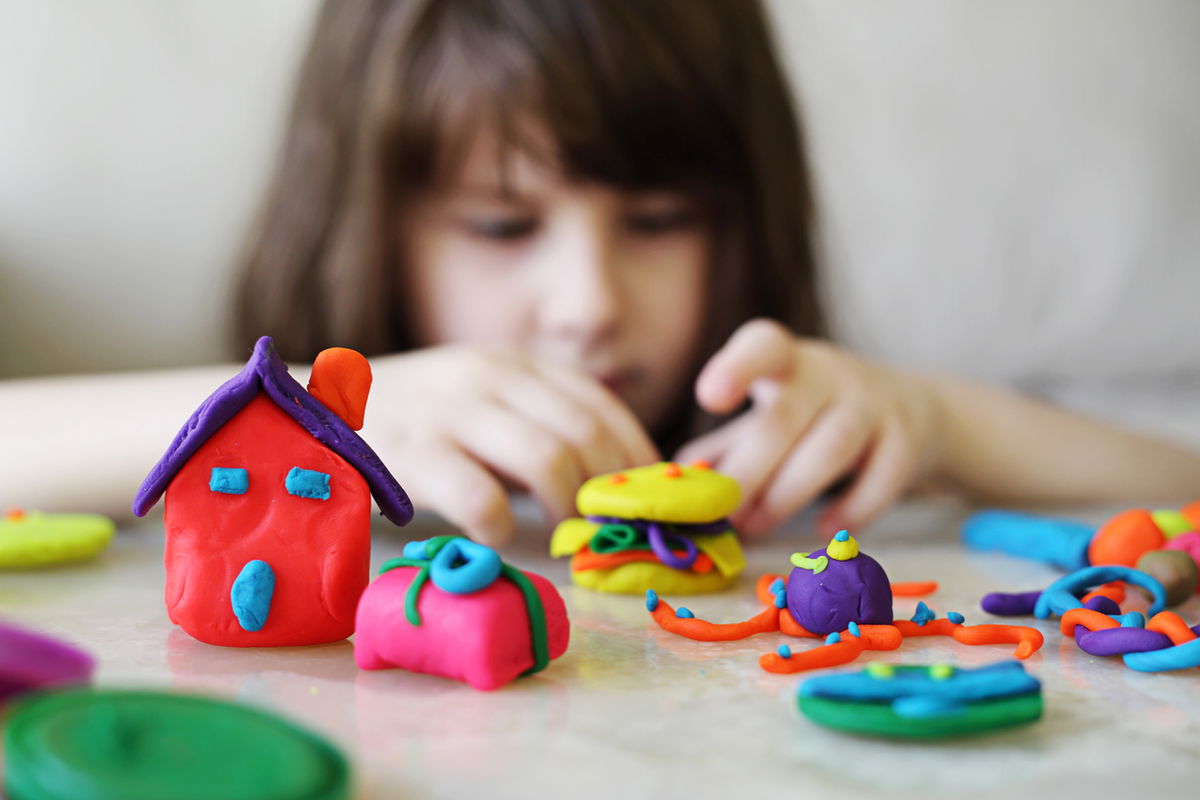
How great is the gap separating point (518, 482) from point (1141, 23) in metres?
1.44

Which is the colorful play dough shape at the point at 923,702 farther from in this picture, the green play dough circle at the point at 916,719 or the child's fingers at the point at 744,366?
the child's fingers at the point at 744,366

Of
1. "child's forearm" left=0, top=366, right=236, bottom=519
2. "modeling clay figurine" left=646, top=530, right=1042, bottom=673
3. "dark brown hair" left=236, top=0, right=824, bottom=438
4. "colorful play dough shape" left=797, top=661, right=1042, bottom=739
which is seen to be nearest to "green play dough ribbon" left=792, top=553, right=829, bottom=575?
"modeling clay figurine" left=646, top=530, right=1042, bottom=673

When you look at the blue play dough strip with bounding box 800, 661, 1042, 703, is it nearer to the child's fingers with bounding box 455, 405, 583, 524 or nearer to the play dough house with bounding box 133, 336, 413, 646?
the play dough house with bounding box 133, 336, 413, 646

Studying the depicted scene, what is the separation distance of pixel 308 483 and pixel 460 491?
25 centimetres

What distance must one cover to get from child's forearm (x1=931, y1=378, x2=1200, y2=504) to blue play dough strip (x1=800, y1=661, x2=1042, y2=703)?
67 cm

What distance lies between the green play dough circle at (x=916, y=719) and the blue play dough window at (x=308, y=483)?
219 mm

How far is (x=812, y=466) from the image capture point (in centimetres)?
85

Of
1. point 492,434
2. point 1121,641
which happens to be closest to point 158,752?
point 1121,641

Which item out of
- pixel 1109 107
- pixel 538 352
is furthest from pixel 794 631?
pixel 1109 107

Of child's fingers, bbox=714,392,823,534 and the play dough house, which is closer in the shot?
the play dough house

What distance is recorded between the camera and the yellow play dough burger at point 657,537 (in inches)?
23.9

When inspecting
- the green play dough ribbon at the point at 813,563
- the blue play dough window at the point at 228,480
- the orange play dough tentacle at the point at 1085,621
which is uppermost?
the blue play dough window at the point at 228,480

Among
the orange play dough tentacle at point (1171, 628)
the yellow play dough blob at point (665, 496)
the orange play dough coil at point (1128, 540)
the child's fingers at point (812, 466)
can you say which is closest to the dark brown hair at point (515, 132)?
the child's fingers at point (812, 466)

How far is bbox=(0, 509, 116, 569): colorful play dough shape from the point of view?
24.3 inches
